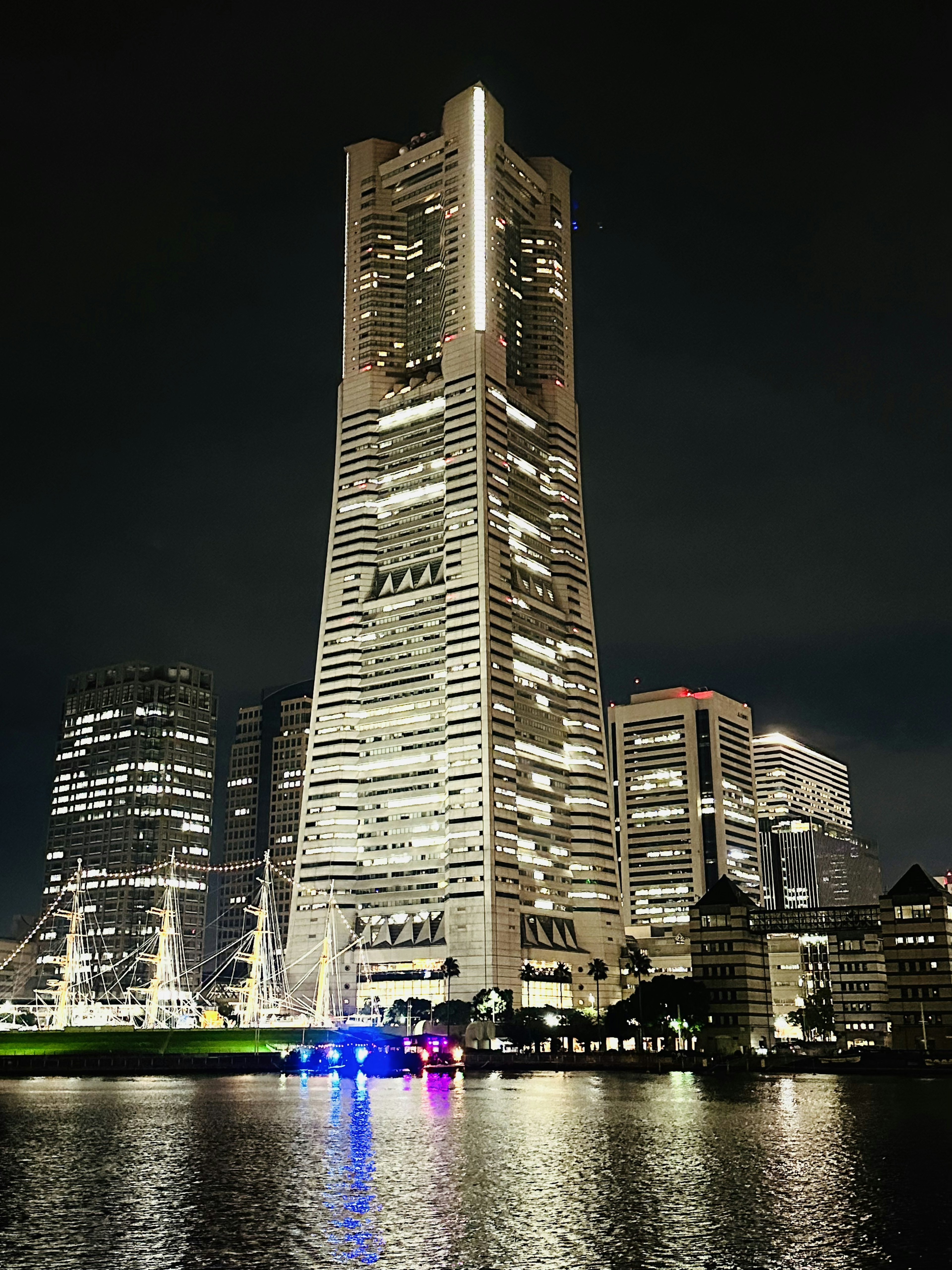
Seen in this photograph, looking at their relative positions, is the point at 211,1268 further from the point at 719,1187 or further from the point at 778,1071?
the point at 778,1071

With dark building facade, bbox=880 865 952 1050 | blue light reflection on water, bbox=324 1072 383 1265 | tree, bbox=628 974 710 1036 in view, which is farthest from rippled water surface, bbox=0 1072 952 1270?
tree, bbox=628 974 710 1036

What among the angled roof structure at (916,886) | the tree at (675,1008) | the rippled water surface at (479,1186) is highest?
the angled roof structure at (916,886)

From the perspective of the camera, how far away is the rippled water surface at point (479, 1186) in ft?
151

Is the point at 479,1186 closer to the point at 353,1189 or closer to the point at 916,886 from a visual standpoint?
the point at 353,1189

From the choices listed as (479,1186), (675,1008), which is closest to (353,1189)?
(479,1186)

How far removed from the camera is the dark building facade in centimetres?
18288

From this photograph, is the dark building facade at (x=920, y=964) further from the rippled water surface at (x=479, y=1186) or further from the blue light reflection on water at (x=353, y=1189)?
the blue light reflection on water at (x=353, y=1189)

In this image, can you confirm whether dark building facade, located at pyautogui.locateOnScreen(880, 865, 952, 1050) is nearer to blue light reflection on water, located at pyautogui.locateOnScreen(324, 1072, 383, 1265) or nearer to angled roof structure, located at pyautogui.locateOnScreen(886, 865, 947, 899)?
angled roof structure, located at pyautogui.locateOnScreen(886, 865, 947, 899)

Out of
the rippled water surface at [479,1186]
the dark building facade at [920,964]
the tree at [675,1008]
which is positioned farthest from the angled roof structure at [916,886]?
the rippled water surface at [479,1186]

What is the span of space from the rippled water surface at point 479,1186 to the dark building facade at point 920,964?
271 feet

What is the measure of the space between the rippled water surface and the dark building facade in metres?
82.6

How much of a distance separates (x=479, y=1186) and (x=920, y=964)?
144 m

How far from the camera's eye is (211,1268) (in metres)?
43.8

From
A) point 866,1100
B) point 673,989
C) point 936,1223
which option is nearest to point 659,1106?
point 866,1100
